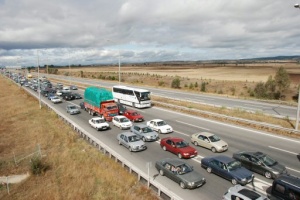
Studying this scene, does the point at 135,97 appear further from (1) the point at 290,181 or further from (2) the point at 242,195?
(2) the point at 242,195

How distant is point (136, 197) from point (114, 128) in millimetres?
15346

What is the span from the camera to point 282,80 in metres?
55.9

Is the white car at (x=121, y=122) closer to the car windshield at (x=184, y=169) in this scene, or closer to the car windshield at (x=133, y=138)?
the car windshield at (x=133, y=138)

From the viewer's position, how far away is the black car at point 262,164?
55.3 feet

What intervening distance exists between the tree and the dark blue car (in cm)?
4567

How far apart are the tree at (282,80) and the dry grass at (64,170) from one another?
154 feet

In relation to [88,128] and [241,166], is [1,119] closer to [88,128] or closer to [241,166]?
[88,128]

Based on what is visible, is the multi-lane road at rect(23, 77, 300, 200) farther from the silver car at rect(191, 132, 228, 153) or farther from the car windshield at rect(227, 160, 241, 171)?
the car windshield at rect(227, 160, 241, 171)

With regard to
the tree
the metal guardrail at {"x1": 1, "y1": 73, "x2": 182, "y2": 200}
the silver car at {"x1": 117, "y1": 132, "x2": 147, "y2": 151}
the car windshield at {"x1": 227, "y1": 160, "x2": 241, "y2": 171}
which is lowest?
the metal guardrail at {"x1": 1, "y1": 73, "x2": 182, "y2": 200}

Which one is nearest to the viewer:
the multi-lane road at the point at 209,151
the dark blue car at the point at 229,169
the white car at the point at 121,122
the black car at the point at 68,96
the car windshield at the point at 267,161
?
the multi-lane road at the point at 209,151

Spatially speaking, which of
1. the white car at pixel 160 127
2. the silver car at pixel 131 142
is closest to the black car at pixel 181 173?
the silver car at pixel 131 142

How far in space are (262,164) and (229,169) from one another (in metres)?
2.53

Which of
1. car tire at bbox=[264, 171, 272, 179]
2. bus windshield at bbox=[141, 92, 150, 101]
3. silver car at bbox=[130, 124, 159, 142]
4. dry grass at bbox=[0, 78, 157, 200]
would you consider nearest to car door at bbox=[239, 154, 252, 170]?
car tire at bbox=[264, 171, 272, 179]

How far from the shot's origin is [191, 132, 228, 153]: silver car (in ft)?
71.2
